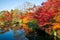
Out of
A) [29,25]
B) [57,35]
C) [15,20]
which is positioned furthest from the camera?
[15,20]

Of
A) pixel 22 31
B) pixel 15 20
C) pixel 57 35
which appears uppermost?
pixel 15 20

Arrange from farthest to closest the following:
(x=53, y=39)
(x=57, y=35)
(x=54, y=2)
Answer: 1. (x=53, y=39)
2. (x=57, y=35)
3. (x=54, y=2)

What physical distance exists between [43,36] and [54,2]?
261cm

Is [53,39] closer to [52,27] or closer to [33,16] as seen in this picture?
[52,27]

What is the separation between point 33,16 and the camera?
35.1 ft

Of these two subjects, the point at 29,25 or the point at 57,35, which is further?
the point at 29,25

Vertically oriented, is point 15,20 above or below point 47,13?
above

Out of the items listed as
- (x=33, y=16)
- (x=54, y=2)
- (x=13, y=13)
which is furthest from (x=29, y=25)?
(x=54, y=2)

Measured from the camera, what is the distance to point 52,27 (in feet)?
31.8

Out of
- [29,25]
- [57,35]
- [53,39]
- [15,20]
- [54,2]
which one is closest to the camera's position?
[54,2]

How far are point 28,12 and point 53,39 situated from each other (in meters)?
2.27

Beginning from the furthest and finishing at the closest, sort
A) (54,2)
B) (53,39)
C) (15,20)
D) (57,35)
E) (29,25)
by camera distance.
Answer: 1. (15,20)
2. (29,25)
3. (53,39)
4. (57,35)
5. (54,2)

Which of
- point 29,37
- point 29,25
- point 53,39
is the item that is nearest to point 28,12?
point 29,25

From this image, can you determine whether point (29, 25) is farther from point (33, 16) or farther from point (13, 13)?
point (13, 13)
